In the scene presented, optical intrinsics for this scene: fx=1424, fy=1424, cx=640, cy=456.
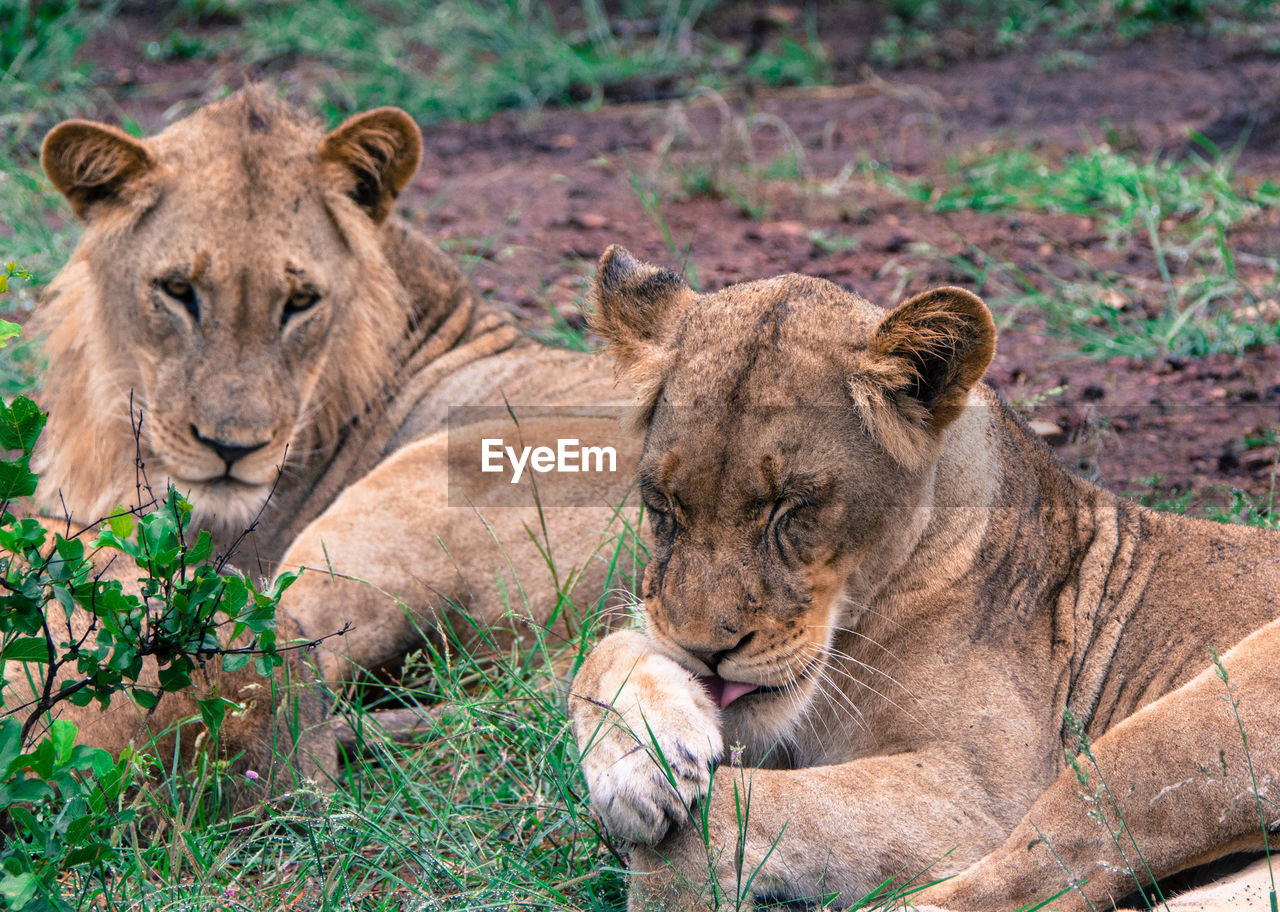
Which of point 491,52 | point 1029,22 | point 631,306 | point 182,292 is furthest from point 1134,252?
point 491,52

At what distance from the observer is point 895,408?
301 centimetres

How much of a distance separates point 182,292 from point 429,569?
120cm

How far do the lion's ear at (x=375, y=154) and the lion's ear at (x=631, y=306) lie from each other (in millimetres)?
1519

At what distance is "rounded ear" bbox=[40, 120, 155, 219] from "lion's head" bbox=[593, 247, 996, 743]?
7.25 feet

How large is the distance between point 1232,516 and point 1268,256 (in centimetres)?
280

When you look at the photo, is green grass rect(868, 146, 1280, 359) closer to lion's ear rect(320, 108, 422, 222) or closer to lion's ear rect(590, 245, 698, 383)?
lion's ear rect(320, 108, 422, 222)

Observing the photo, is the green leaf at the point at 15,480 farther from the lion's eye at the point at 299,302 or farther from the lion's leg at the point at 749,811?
the lion's eye at the point at 299,302

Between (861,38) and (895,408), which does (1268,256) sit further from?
(861,38)

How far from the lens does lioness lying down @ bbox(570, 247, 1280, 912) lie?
2.85 meters

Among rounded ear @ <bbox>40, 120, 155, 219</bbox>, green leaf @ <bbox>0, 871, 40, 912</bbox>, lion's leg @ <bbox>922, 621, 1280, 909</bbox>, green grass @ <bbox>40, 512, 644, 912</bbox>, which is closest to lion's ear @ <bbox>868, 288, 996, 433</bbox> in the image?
lion's leg @ <bbox>922, 621, 1280, 909</bbox>

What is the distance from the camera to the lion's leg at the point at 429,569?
13.2 ft

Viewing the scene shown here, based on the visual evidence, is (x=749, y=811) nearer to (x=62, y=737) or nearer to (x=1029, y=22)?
(x=62, y=737)

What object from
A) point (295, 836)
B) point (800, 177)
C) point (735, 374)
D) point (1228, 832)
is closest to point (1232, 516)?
point (1228, 832)

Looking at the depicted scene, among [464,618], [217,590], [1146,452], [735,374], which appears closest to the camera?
[217,590]
